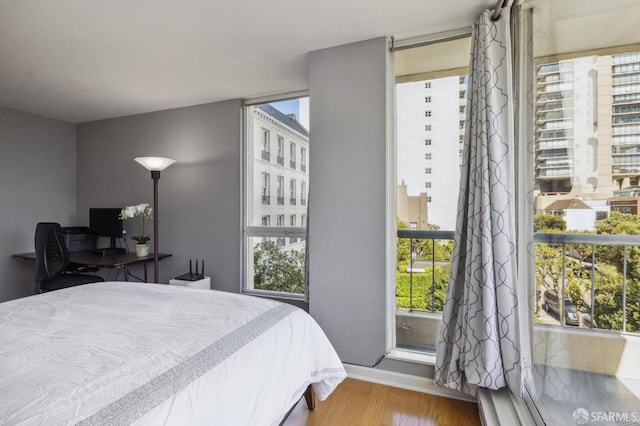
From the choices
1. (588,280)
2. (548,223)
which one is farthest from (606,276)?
(548,223)

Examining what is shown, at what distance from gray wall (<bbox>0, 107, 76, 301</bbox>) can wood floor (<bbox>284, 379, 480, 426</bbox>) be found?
3802 millimetres

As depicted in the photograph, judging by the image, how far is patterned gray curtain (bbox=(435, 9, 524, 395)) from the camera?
63.2 inches

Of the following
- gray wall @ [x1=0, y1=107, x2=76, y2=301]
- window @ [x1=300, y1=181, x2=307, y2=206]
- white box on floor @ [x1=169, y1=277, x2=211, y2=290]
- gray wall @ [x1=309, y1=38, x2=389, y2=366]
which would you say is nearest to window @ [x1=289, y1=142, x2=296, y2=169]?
window @ [x1=300, y1=181, x2=307, y2=206]

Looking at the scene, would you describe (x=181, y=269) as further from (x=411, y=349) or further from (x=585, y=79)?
(x=585, y=79)

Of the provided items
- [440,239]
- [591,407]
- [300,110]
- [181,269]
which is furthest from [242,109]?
[591,407]

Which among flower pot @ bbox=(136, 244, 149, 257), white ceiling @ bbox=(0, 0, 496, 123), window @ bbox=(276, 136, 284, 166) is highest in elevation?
white ceiling @ bbox=(0, 0, 496, 123)

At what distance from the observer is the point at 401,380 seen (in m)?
2.04

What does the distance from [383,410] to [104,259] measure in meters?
2.98

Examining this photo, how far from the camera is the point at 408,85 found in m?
2.25

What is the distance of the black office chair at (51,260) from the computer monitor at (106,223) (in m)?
0.67

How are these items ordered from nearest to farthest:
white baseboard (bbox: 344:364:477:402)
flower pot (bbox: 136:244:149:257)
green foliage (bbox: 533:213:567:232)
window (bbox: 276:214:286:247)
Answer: green foliage (bbox: 533:213:567:232)
white baseboard (bbox: 344:364:477:402)
window (bbox: 276:214:286:247)
flower pot (bbox: 136:244:149:257)

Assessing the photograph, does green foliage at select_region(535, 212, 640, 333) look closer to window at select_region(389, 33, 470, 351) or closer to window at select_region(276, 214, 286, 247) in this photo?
window at select_region(389, 33, 470, 351)

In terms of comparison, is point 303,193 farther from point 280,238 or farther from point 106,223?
point 106,223

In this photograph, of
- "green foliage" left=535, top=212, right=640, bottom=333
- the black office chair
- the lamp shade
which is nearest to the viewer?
"green foliage" left=535, top=212, right=640, bottom=333
